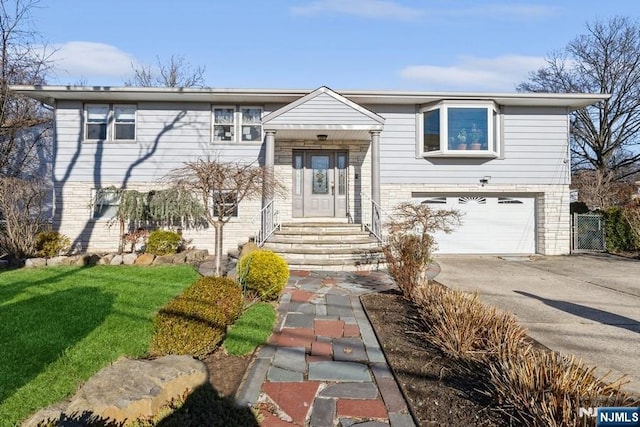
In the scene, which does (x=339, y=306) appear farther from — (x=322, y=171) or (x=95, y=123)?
(x=95, y=123)

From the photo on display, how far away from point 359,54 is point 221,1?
5384 millimetres

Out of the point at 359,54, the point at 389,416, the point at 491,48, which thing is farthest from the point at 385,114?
the point at 389,416

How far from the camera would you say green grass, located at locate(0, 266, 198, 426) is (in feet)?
9.80

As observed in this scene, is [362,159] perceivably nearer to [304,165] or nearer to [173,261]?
[304,165]

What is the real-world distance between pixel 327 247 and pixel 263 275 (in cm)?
367

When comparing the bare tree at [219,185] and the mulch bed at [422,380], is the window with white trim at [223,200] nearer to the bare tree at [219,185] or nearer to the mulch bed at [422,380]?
the bare tree at [219,185]

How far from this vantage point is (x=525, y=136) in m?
11.6

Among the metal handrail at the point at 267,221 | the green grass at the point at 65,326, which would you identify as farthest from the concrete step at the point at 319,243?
the green grass at the point at 65,326

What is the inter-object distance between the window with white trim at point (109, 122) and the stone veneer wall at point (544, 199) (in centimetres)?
857

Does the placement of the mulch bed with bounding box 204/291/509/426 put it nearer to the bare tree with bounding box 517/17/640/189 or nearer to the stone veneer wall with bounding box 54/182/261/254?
the stone veneer wall with bounding box 54/182/261/254

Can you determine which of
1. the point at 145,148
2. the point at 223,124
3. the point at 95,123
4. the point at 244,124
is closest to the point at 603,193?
the point at 244,124

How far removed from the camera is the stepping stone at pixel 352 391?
Answer: 9.58ft

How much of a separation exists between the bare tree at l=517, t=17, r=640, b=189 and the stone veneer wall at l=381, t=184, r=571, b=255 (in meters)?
11.0

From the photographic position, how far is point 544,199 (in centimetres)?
1163
